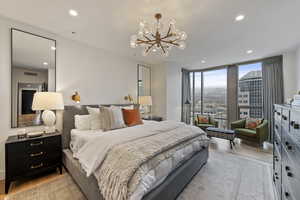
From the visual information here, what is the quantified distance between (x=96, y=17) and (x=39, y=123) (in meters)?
2.33

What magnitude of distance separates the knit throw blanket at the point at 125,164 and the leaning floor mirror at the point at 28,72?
79.5 inches

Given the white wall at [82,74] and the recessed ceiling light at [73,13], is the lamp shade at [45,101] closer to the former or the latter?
the white wall at [82,74]

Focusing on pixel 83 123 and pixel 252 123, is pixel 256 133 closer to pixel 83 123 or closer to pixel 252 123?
pixel 252 123

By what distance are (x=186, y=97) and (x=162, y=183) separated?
4792 mm

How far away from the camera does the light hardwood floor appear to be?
2027 mm

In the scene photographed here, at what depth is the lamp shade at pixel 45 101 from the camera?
7.35 feet

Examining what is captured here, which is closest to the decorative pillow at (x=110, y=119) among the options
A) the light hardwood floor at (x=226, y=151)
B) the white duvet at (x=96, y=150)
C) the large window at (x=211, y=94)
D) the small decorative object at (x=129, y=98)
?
the white duvet at (x=96, y=150)

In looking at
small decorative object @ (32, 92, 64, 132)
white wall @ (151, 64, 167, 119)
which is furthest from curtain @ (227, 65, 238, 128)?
small decorative object @ (32, 92, 64, 132)

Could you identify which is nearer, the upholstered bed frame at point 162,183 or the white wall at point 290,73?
the upholstered bed frame at point 162,183

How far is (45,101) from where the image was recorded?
2277 millimetres

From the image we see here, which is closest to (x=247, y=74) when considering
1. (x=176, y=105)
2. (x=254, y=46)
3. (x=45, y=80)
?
(x=254, y=46)

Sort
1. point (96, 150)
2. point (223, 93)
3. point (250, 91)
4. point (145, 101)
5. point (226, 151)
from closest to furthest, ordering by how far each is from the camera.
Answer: point (96, 150), point (226, 151), point (145, 101), point (250, 91), point (223, 93)

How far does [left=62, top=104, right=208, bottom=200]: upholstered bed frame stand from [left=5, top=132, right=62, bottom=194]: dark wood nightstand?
0.21 m

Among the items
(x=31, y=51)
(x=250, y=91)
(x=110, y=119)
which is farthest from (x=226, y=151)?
(x=31, y=51)
